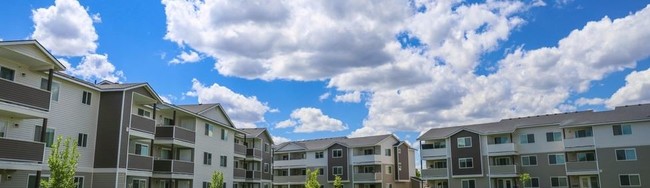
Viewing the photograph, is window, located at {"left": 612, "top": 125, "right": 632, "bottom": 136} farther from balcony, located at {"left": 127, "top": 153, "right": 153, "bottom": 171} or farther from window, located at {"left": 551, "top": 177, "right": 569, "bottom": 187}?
balcony, located at {"left": 127, "top": 153, "right": 153, "bottom": 171}

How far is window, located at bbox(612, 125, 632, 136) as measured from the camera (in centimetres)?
4959

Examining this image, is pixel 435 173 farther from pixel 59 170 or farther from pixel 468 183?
pixel 59 170

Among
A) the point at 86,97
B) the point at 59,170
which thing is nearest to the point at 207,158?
the point at 86,97

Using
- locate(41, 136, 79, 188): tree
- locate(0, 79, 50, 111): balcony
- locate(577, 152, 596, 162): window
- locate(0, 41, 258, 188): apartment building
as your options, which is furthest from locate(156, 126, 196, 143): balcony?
locate(577, 152, 596, 162): window

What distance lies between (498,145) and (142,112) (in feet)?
126

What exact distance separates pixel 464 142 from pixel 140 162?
126 feet

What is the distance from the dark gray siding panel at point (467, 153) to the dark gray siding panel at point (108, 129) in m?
40.4

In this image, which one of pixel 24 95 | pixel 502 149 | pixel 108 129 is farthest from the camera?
pixel 502 149

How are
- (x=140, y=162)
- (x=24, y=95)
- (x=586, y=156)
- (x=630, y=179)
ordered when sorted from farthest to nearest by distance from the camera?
(x=586, y=156) → (x=630, y=179) → (x=140, y=162) → (x=24, y=95)

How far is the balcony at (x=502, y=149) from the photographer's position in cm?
5688

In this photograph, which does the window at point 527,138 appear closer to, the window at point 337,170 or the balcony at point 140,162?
the window at point 337,170

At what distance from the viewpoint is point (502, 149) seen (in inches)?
2264

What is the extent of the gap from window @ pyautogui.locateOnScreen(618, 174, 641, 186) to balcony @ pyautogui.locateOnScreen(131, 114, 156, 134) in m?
41.7

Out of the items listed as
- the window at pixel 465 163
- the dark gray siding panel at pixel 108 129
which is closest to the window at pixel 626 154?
the window at pixel 465 163
